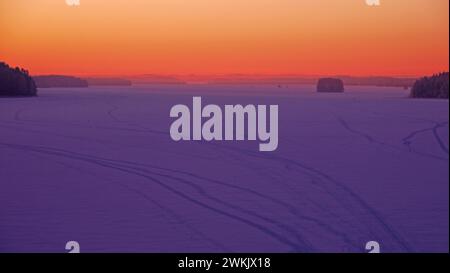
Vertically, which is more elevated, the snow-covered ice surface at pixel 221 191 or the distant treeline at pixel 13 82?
the distant treeline at pixel 13 82

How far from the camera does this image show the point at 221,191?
4.09 meters

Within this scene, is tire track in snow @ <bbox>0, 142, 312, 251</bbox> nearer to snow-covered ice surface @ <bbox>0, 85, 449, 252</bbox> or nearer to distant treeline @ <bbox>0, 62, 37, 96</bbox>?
snow-covered ice surface @ <bbox>0, 85, 449, 252</bbox>

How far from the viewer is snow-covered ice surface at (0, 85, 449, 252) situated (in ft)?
10.8

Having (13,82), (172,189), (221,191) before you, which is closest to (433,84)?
(221,191)

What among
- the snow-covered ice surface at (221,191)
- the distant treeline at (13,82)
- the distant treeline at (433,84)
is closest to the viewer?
the snow-covered ice surface at (221,191)

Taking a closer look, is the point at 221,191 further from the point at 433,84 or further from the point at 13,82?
the point at 13,82

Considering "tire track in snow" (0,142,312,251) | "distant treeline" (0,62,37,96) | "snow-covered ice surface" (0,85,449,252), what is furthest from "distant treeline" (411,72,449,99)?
"distant treeline" (0,62,37,96)

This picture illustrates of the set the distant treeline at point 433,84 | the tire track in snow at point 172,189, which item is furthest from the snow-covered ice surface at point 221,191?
A: the distant treeline at point 433,84

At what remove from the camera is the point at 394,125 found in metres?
7.20

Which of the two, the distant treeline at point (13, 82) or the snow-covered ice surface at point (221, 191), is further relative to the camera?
the distant treeline at point (13, 82)

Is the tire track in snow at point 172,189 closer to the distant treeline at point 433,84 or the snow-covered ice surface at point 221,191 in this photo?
the snow-covered ice surface at point 221,191

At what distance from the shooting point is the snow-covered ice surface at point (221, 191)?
3283 millimetres
